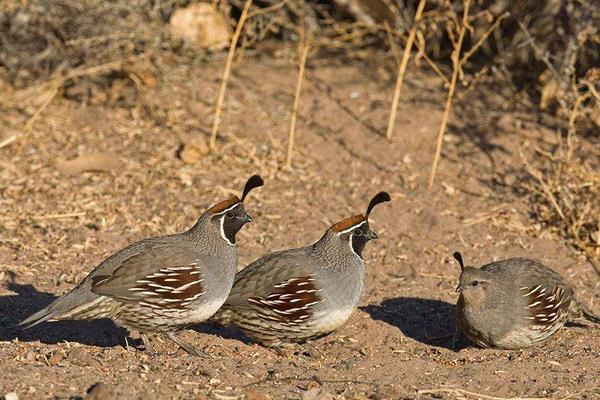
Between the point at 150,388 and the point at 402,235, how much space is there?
3513 mm

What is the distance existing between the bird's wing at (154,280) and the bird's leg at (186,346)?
0.32 m

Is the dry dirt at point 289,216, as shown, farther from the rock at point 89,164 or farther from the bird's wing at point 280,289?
the bird's wing at point 280,289

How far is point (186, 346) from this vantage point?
5.86 m

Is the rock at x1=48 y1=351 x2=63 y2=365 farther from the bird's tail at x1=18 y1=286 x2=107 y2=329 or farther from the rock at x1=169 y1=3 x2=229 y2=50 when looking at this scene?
the rock at x1=169 y1=3 x2=229 y2=50

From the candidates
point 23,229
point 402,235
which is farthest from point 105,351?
point 402,235

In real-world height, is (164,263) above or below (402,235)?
above

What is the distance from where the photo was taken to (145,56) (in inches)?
369

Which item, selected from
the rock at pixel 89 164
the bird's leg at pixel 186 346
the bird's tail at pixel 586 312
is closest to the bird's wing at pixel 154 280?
the bird's leg at pixel 186 346

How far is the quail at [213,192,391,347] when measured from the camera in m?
5.98

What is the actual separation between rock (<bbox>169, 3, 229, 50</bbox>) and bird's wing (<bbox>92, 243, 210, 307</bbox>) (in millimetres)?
4772

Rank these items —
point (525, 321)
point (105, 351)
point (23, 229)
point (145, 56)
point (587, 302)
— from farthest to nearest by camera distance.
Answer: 1. point (145, 56)
2. point (23, 229)
3. point (587, 302)
4. point (525, 321)
5. point (105, 351)

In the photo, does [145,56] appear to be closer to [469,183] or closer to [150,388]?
[469,183]

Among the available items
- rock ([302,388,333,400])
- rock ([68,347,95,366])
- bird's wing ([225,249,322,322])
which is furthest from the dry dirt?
bird's wing ([225,249,322,322])

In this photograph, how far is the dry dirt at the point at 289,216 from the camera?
546 centimetres
